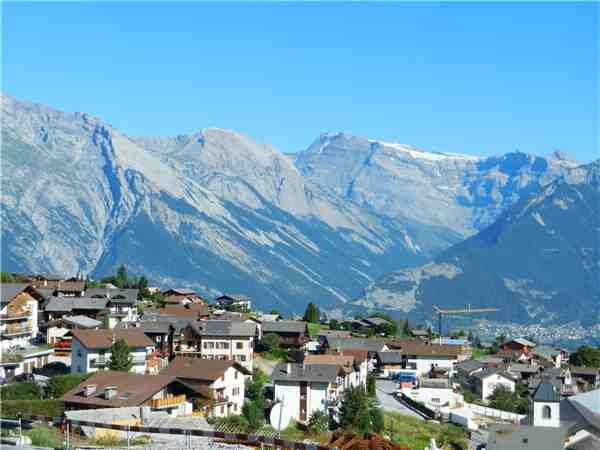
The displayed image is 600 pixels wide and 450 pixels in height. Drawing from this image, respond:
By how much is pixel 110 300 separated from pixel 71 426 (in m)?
58.1

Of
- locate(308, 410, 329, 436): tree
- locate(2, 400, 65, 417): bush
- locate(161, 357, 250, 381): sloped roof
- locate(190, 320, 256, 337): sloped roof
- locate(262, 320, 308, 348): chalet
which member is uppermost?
locate(262, 320, 308, 348): chalet

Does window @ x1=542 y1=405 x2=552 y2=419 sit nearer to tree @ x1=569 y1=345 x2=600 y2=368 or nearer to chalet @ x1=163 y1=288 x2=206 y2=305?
tree @ x1=569 y1=345 x2=600 y2=368

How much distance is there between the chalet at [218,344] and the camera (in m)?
88.1

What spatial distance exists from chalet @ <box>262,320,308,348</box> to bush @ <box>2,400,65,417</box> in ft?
167

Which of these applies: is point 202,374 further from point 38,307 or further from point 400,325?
point 400,325

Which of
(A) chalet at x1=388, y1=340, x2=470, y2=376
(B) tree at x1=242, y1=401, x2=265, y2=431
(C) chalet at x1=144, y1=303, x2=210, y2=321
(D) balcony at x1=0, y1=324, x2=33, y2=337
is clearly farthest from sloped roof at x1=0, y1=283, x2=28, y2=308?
(A) chalet at x1=388, y1=340, x2=470, y2=376

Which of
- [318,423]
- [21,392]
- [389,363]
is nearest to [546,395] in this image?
[318,423]

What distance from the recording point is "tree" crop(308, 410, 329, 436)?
66.3 metres

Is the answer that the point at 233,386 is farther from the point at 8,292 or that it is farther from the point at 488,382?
the point at 488,382

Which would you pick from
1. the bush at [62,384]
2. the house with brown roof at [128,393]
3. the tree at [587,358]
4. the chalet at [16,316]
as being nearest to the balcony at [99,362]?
the bush at [62,384]

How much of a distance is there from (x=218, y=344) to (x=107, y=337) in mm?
14365

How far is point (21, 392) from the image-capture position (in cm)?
6481

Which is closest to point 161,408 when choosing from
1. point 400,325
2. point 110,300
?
point 110,300

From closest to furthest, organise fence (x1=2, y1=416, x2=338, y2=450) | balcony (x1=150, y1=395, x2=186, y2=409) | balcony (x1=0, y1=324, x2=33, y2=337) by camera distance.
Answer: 1. fence (x1=2, y1=416, x2=338, y2=450)
2. balcony (x1=150, y1=395, x2=186, y2=409)
3. balcony (x1=0, y1=324, x2=33, y2=337)
